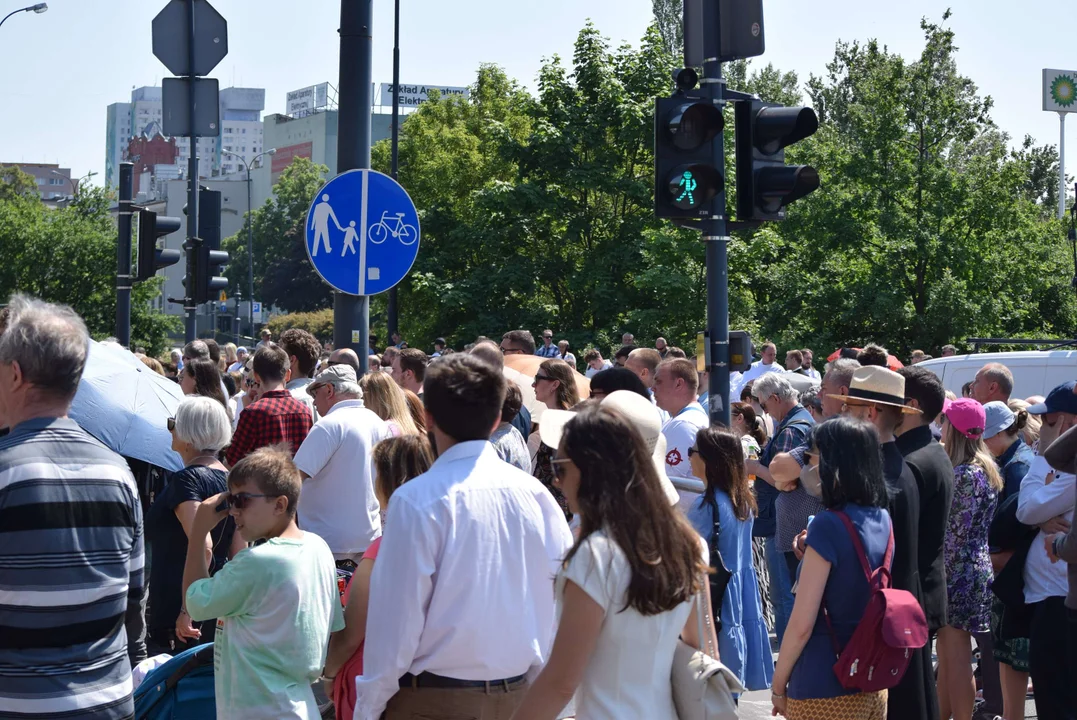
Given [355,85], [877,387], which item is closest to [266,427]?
[355,85]

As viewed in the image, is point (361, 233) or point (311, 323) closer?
point (361, 233)

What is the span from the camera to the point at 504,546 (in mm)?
3562

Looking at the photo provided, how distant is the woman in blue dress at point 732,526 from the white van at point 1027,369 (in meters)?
8.39

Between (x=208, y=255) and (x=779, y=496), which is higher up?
(x=208, y=255)

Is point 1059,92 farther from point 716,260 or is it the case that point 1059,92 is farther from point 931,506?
point 931,506

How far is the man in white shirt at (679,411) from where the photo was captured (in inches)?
266

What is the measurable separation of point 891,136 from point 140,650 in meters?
24.4

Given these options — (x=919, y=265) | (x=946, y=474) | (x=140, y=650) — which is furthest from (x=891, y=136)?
(x=140, y=650)

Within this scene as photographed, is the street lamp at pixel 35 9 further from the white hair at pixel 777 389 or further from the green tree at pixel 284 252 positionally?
the green tree at pixel 284 252

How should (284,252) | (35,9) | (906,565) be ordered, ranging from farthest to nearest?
1. (284,252)
2. (35,9)
3. (906,565)

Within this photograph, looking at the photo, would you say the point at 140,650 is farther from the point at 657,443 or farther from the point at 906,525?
the point at 906,525

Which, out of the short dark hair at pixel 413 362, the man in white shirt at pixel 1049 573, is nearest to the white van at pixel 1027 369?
the short dark hair at pixel 413 362

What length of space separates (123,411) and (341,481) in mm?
2096

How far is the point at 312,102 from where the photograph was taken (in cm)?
17525
